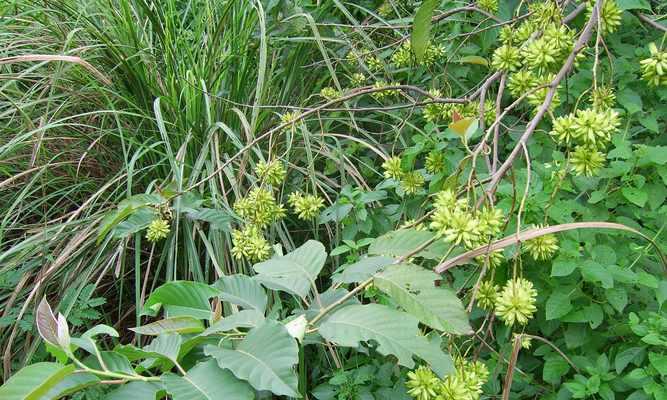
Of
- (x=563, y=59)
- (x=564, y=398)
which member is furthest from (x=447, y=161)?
(x=564, y=398)

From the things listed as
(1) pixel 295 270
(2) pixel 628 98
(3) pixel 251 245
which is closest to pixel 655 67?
(2) pixel 628 98

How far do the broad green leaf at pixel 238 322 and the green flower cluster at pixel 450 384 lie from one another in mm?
194

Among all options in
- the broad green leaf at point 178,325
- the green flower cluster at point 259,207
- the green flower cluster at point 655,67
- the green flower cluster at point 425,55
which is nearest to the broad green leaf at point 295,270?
the broad green leaf at point 178,325

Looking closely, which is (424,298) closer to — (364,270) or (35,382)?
(364,270)

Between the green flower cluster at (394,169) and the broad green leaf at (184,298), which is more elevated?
the broad green leaf at (184,298)

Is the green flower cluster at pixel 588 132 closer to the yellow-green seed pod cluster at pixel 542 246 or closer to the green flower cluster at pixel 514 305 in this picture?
the yellow-green seed pod cluster at pixel 542 246

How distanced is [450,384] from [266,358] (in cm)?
21

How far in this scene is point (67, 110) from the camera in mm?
1943

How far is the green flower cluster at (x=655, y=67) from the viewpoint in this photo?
92 cm

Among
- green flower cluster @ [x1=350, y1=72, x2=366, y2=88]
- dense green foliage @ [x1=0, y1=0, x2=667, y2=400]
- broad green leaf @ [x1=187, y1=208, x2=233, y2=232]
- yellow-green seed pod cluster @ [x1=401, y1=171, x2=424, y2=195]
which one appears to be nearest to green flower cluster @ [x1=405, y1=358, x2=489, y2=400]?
dense green foliage @ [x1=0, y1=0, x2=667, y2=400]

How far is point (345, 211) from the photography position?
1.32 meters

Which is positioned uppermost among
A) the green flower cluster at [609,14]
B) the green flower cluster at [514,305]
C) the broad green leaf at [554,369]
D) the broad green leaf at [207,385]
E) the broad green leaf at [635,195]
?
the green flower cluster at [609,14]

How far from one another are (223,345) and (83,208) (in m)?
0.96

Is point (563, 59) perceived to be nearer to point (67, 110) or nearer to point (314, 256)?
point (314, 256)
